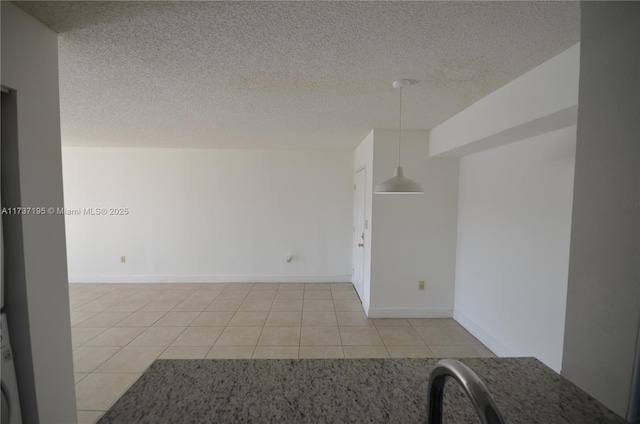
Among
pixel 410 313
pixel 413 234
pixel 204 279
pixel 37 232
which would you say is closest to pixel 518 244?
pixel 413 234

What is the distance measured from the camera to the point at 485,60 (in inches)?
64.7

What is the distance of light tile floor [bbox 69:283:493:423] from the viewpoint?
255 cm

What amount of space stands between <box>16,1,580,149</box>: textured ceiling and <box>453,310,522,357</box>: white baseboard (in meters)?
2.40

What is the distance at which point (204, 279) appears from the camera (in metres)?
4.82

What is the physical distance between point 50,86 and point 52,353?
4.54 ft

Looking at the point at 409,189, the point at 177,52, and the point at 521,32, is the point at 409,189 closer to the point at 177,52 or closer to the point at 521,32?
the point at 521,32

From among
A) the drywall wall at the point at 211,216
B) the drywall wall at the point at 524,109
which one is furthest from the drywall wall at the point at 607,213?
the drywall wall at the point at 211,216

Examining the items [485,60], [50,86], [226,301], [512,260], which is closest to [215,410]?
[50,86]

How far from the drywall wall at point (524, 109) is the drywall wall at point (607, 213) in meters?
1.14

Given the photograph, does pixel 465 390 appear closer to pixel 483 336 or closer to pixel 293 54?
pixel 293 54

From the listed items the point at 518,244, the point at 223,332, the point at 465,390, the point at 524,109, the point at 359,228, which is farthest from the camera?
the point at 359,228

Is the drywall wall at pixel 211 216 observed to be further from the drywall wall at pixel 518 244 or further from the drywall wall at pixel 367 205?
the drywall wall at pixel 518 244

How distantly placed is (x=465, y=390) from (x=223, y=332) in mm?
3189

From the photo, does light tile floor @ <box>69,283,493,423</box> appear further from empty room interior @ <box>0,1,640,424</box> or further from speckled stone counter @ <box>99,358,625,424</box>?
speckled stone counter @ <box>99,358,625,424</box>
